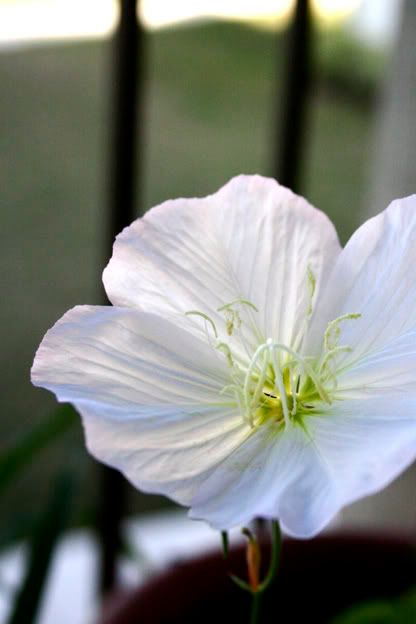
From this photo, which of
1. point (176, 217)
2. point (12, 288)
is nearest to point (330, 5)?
point (12, 288)

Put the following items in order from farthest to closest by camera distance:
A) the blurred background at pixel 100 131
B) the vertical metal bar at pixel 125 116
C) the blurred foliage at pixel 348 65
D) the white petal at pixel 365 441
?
the blurred foliage at pixel 348 65
the blurred background at pixel 100 131
the vertical metal bar at pixel 125 116
the white petal at pixel 365 441

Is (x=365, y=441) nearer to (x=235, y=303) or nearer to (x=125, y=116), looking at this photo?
(x=235, y=303)

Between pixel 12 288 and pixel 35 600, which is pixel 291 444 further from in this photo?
pixel 12 288

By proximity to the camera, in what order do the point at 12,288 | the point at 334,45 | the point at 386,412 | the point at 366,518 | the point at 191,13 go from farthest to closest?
the point at 334,45, the point at 12,288, the point at 191,13, the point at 366,518, the point at 386,412

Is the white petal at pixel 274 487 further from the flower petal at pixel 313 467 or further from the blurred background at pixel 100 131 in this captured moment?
the blurred background at pixel 100 131

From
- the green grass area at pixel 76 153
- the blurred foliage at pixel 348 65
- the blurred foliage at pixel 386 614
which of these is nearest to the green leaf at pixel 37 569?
the blurred foliage at pixel 386 614

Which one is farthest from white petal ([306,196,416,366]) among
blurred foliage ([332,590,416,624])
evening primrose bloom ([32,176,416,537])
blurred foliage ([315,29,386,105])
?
blurred foliage ([315,29,386,105])

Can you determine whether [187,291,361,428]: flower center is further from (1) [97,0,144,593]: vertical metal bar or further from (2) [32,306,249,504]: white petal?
(1) [97,0,144,593]: vertical metal bar
